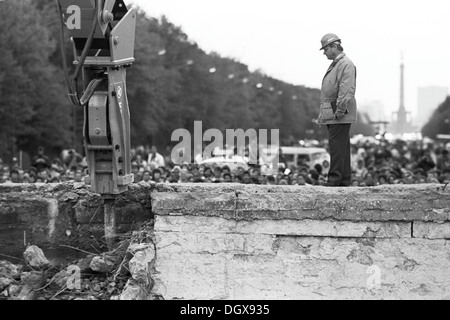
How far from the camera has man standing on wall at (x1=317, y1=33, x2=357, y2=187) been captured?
9141mm

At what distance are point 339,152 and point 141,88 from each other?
43.6m

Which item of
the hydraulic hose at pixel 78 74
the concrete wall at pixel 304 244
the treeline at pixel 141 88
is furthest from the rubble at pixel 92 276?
the treeline at pixel 141 88

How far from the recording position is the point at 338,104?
915cm

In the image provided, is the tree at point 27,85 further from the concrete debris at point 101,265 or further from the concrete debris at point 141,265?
the concrete debris at point 141,265

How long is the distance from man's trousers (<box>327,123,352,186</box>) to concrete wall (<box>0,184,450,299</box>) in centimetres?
125

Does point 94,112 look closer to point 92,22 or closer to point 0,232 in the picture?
point 92,22

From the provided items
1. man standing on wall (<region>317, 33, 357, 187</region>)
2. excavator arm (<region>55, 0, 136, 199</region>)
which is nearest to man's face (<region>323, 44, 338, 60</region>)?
man standing on wall (<region>317, 33, 357, 187</region>)

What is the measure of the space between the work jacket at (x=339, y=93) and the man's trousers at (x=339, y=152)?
0.10 m

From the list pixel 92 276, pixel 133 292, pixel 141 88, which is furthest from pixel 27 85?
pixel 133 292

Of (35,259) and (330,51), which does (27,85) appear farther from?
(35,259)

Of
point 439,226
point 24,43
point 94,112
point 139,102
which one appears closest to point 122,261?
point 94,112

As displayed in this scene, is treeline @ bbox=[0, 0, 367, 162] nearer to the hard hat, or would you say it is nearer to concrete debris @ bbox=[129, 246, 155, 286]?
the hard hat

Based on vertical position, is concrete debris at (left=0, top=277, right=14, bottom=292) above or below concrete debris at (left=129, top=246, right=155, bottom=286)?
below
